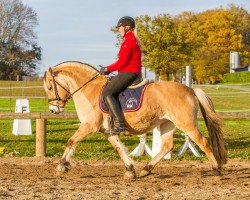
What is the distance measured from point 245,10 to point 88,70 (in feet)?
286

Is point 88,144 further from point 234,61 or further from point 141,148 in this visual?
point 234,61

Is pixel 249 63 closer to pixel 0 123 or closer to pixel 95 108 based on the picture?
pixel 0 123

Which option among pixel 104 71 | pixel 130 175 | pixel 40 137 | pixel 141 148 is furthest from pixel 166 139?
pixel 40 137

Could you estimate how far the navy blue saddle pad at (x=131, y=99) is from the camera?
891 cm

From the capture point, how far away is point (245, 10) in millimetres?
93000

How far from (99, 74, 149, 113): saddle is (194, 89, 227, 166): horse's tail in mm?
962

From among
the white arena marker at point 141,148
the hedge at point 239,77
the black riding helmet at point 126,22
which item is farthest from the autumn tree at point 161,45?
the black riding helmet at point 126,22

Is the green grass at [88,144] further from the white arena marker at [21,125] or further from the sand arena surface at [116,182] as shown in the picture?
the sand arena surface at [116,182]

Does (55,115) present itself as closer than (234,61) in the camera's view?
Yes

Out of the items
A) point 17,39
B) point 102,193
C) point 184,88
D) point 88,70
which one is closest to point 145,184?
point 102,193

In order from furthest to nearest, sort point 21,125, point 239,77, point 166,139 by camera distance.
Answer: point 239,77 < point 21,125 < point 166,139

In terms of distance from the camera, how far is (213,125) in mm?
9320

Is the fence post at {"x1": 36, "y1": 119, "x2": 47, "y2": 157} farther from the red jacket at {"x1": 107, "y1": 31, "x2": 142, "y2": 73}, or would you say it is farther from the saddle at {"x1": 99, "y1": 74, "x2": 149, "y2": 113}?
the red jacket at {"x1": 107, "y1": 31, "x2": 142, "y2": 73}

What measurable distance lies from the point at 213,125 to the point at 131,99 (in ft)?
4.94
